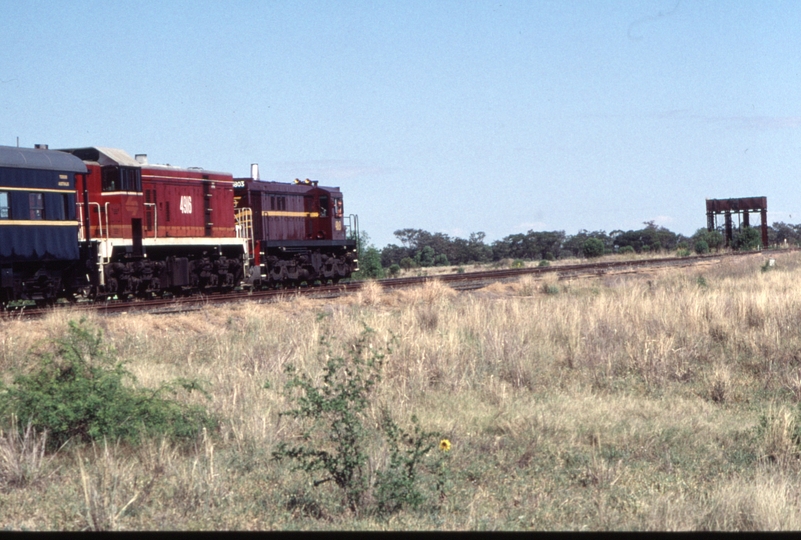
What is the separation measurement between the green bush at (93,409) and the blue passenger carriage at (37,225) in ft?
36.8

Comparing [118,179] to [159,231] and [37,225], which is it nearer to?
[159,231]

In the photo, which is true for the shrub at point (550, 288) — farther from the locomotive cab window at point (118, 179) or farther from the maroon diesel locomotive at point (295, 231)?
the locomotive cab window at point (118, 179)

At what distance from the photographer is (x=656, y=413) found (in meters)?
8.34

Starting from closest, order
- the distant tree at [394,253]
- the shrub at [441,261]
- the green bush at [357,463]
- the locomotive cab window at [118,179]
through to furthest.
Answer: the green bush at [357,463]
the locomotive cab window at [118,179]
the shrub at [441,261]
the distant tree at [394,253]

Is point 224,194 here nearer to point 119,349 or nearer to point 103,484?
point 119,349

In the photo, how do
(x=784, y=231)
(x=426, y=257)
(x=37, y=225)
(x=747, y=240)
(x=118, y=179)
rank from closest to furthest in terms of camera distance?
(x=37, y=225)
(x=118, y=179)
(x=747, y=240)
(x=426, y=257)
(x=784, y=231)

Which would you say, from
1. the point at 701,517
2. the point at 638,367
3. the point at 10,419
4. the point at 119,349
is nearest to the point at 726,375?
the point at 638,367

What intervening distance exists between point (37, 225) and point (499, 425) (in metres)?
14.2

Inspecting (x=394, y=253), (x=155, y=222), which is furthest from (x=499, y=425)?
(x=394, y=253)

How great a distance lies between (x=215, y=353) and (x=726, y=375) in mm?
6530

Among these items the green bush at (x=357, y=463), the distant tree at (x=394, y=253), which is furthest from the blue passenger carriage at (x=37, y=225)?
the distant tree at (x=394, y=253)

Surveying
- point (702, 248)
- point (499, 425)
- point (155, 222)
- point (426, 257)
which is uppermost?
point (155, 222)

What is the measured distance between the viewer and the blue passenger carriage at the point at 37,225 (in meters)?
17.9

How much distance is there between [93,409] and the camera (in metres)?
7.14
